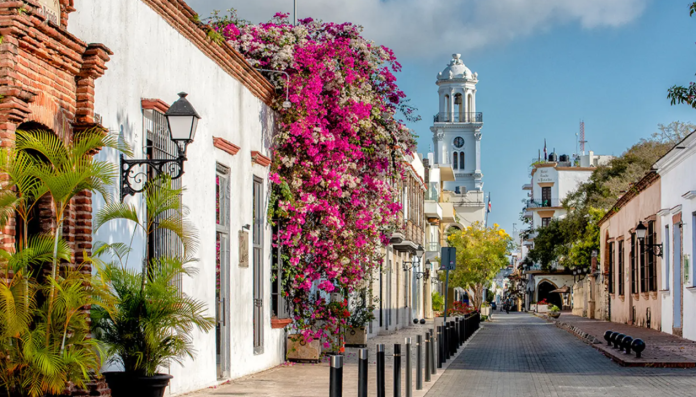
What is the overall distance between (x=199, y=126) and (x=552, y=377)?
7.35 metres

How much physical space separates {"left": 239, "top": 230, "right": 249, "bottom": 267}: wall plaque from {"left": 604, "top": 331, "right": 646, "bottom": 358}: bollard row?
8078 millimetres

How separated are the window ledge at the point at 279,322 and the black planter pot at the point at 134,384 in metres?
9.16

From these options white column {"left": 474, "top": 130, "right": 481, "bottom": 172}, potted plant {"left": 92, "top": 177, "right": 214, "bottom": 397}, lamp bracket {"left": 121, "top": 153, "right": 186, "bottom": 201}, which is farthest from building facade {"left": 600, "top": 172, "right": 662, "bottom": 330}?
white column {"left": 474, "top": 130, "right": 481, "bottom": 172}

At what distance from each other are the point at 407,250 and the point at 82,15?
31.5m

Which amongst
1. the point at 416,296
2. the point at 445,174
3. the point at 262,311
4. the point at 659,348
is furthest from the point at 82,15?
the point at 445,174

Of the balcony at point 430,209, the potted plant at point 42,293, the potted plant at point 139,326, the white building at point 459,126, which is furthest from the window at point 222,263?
the white building at point 459,126

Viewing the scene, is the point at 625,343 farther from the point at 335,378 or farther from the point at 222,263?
the point at 335,378

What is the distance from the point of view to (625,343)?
19688 mm

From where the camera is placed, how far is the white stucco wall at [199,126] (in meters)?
9.87

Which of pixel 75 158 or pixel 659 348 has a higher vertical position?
pixel 75 158

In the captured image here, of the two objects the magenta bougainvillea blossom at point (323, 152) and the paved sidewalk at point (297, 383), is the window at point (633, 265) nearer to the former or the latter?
the magenta bougainvillea blossom at point (323, 152)

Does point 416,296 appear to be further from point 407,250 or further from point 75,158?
point 75,158

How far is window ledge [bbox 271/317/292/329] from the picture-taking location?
17.0 metres

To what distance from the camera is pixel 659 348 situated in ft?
70.7
